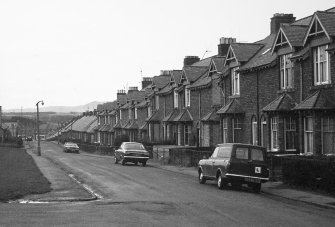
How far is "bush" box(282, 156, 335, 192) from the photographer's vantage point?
1953cm

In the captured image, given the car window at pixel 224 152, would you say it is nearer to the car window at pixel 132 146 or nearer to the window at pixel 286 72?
the window at pixel 286 72

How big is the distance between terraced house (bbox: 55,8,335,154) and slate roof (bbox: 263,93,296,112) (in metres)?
0.01

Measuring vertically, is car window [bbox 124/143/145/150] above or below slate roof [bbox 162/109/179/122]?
below

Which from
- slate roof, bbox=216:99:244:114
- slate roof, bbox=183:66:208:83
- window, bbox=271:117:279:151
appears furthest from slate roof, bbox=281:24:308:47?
slate roof, bbox=183:66:208:83

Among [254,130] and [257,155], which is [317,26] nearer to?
[257,155]

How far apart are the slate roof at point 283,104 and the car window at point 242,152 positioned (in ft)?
27.7

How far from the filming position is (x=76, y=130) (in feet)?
438

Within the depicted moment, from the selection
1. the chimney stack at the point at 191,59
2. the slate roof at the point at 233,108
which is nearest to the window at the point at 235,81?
the slate roof at the point at 233,108

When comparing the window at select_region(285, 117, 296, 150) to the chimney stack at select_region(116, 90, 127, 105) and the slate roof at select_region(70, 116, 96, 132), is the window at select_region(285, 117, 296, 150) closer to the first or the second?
the chimney stack at select_region(116, 90, 127, 105)

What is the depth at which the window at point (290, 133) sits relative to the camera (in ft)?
98.6

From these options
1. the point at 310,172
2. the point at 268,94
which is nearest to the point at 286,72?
the point at 268,94

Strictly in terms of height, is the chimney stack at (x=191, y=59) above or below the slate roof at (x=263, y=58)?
above

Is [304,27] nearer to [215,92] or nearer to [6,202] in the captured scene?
[215,92]

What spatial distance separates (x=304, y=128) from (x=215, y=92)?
15.1 metres
